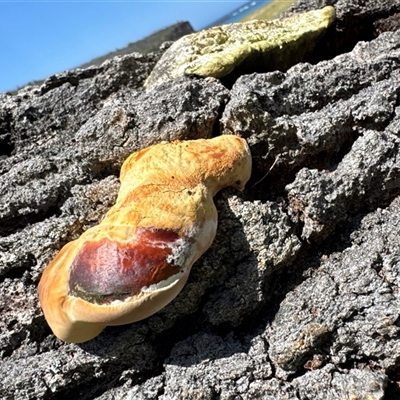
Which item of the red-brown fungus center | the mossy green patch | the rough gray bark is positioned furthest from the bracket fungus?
the mossy green patch

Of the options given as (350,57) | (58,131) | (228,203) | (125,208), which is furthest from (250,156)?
(58,131)

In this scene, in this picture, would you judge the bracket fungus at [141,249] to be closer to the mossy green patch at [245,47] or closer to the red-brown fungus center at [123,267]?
the red-brown fungus center at [123,267]

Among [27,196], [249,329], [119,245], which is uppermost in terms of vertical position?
[27,196]

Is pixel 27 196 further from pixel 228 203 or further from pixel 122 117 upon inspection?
pixel 228 203

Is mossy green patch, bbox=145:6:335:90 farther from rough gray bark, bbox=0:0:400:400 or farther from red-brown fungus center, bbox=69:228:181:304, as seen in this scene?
red-brown fungus center, bbox=69:228:181:304

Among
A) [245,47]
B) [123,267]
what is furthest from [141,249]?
[245,47]

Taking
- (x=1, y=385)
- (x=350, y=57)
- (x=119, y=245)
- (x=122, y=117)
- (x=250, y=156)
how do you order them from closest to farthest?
(x=119, y=245) < (x=1, y=385) < (x=250, y=156) < (x=122, y=117) < (x=350, y=57)
